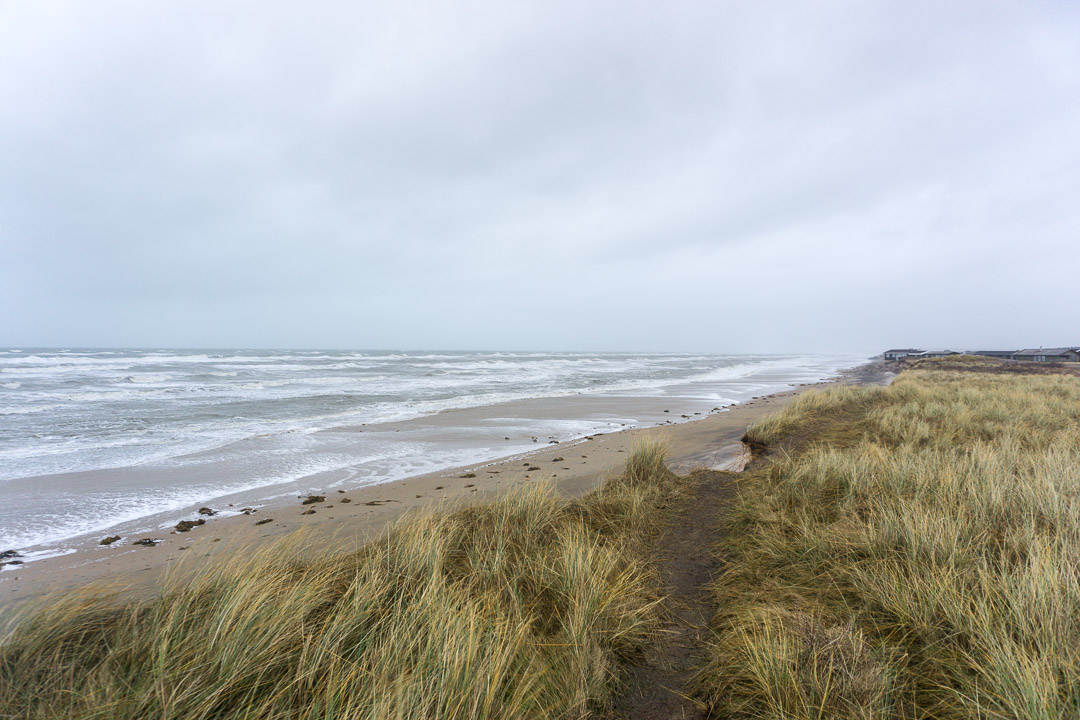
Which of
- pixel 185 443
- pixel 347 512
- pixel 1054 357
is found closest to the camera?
pixel 347 512

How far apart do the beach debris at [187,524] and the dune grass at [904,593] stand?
6765mm

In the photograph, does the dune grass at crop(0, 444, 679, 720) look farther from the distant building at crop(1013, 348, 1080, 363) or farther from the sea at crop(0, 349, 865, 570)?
the distant building at crop(1013, 348, 1080, 363)

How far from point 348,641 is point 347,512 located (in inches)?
179

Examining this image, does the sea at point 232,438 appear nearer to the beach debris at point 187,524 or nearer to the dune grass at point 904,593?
the beach debris at point 187,524

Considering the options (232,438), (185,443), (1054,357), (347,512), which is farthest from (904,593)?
(1054,357)

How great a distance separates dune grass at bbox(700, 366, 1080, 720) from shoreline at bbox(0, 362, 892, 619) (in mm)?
3131

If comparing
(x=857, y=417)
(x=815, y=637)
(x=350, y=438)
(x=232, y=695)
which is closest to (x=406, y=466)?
(x=350, y=438)

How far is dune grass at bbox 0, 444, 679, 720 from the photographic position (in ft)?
6.85

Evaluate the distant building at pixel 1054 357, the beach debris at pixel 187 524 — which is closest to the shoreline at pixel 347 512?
the beach debris at pixel 187 524

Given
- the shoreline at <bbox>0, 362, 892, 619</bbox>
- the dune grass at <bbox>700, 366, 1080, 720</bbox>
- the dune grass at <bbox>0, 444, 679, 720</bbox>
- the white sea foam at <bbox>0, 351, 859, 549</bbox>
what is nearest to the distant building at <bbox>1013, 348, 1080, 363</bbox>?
the white sea foam at <bbox>0, 351, 859, 549</bbox>

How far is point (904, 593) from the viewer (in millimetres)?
2852

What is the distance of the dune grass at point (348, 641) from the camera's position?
6.85 ft

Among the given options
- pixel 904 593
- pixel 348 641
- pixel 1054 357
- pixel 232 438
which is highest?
pixel 1054 357

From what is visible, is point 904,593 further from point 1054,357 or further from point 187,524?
point 1054,357
